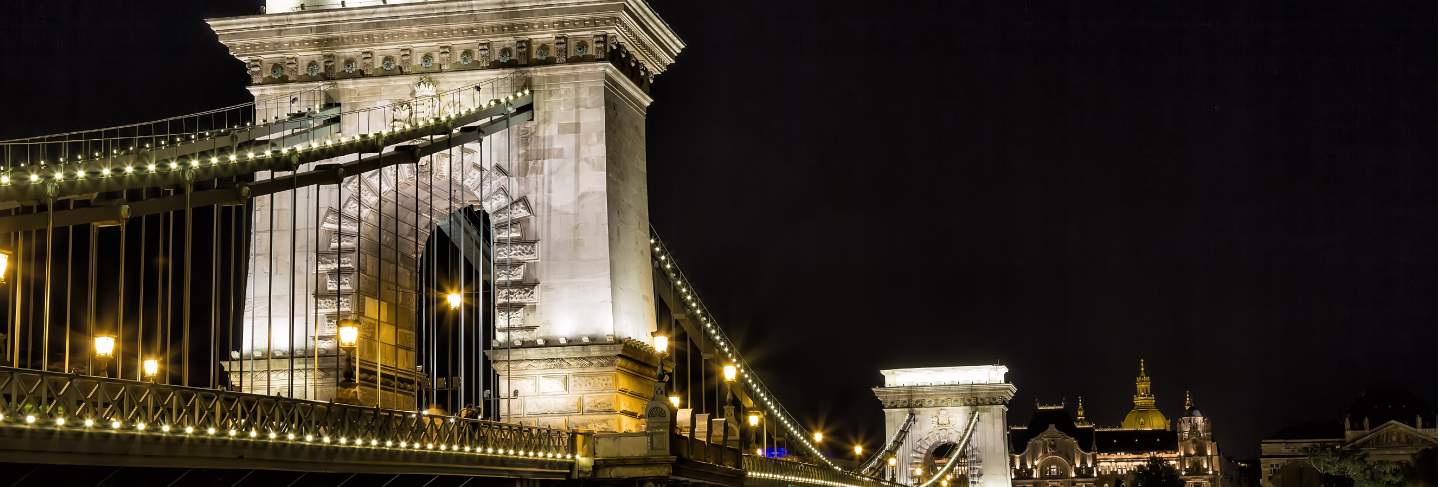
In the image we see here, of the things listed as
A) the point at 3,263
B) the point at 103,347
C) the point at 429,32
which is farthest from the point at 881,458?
the point at 3,263

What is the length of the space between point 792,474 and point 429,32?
19.8m

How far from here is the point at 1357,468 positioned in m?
157

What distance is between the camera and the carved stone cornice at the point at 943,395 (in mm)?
116625

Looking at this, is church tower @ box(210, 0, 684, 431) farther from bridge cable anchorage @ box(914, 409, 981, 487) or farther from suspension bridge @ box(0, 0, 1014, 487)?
bridge cable anchorage @ box(914, 409, 981, 487)

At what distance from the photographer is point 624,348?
47312 millimetres

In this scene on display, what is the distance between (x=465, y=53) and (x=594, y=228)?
17.7 feet

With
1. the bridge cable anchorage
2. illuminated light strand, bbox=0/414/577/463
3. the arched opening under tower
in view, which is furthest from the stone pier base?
the bridge cable anchorage

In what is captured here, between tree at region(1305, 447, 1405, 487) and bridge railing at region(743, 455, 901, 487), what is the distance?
69681 millimetres

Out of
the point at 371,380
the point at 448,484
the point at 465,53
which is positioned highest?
the point at 465,53

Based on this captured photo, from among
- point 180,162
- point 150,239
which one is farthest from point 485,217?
point 180,162

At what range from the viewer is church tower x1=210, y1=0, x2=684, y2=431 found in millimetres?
47750

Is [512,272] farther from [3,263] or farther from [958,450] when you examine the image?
[958,450]

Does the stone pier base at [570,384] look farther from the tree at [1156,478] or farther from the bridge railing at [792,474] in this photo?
the tree at [1156,478]

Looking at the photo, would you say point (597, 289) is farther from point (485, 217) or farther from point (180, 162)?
point (180, 162)
